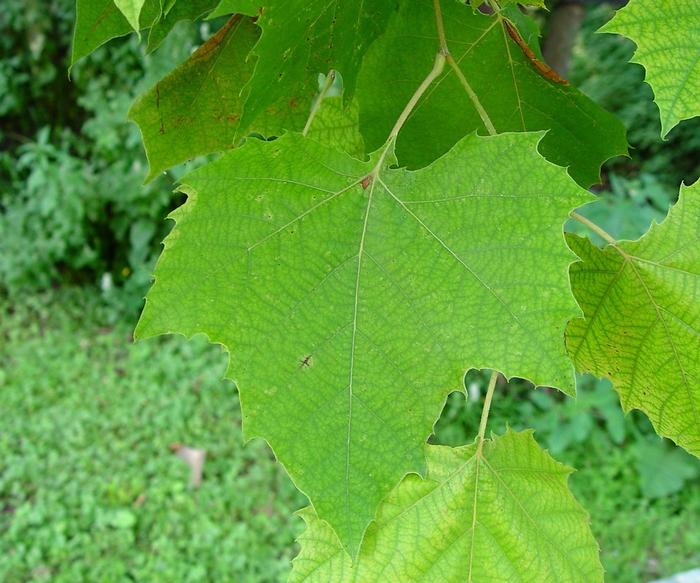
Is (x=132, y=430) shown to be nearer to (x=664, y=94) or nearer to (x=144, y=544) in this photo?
(x=144, y=544)

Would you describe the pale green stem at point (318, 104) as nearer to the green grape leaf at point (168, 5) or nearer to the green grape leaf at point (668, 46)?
the green grape leaf at point (168, 5)

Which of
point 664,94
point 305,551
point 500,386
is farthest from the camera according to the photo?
point 500,386

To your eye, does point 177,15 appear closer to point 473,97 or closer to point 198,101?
point 198,101

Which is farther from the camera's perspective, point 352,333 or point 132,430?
point 132,430

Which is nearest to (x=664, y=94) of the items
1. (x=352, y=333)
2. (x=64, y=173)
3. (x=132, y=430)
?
(x=352, y=333)

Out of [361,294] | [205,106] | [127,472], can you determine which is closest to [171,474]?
[127,472]

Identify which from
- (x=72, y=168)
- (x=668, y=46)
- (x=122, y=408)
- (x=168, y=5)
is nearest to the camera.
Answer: (x=668, y=46)
